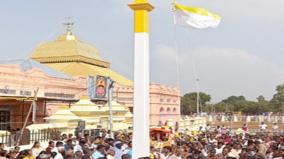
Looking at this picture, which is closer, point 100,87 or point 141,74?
point 141,74

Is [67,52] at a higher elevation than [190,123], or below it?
higher

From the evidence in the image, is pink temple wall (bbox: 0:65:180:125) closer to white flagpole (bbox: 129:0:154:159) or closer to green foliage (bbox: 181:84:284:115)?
white flagpole (bbox: 129:0:154:159)

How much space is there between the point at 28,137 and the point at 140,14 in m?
7.83

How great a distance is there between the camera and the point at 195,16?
10.1 m

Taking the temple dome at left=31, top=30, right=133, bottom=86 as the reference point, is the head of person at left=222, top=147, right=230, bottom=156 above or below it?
below

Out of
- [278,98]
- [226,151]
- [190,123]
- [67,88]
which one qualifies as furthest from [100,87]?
[278,98]

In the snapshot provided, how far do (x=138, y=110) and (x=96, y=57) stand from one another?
3680 cm

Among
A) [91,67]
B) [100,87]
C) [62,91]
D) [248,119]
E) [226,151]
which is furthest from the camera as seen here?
[248,119]

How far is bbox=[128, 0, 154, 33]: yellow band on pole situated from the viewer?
9.47 m

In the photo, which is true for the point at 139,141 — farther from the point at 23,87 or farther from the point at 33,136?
the point at 23,87

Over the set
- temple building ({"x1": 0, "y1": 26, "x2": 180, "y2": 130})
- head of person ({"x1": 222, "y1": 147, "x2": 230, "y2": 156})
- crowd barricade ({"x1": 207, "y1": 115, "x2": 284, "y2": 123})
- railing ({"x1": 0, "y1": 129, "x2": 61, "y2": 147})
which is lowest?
head of person ({"x1": 222, "y1": 147, "x2": 230, "y2": 156})

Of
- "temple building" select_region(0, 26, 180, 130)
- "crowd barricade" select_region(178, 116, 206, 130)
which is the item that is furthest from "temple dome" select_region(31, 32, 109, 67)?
"crowd barricade" select_region(178, 116, 206, 130)

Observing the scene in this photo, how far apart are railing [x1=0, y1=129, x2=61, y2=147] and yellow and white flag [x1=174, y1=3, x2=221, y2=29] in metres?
7.31

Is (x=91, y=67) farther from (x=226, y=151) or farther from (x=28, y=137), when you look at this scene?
(x=226, y=151)
